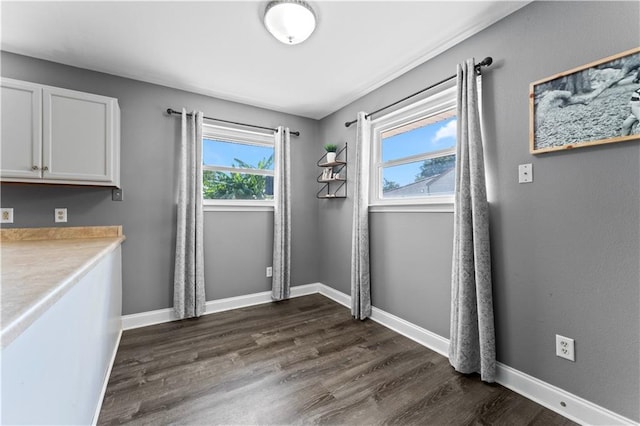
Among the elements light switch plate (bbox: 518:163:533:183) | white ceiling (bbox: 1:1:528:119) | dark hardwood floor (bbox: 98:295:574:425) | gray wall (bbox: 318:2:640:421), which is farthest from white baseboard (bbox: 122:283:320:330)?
light switch plate (bbox: 518:163:533:183)

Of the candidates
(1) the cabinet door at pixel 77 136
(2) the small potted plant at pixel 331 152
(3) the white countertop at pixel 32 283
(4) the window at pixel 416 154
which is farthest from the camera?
(2) the small potted plant at pixel 331 152

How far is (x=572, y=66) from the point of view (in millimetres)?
1492

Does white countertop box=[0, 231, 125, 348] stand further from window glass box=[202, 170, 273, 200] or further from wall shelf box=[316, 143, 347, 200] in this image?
wall shelf box=[316, 143, 347, 200]

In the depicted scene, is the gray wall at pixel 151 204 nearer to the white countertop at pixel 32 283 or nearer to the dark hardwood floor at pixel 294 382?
the dark hardwood floor at pixel 294 382

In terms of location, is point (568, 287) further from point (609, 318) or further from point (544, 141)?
point (544, 141)

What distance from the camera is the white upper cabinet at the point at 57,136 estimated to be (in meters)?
1.92

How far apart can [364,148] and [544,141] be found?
156 centimetres

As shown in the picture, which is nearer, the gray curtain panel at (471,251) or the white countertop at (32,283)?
the white countertop at (32,283)

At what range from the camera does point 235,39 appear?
6.84ft

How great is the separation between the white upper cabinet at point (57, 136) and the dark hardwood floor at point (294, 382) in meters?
1.50

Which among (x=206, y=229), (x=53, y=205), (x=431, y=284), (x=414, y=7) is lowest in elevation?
(x=431, y=284)

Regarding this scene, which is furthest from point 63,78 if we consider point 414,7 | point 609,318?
point 609,318

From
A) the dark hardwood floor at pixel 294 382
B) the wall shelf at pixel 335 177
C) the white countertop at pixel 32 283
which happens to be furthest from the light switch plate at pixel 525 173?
the white countertop at pixel 32 283

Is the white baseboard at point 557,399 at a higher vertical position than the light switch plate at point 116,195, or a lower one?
lower
